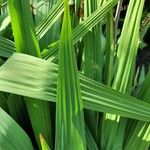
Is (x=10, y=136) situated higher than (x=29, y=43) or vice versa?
(x=29, y=43)

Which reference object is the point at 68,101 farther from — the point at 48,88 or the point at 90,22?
the point at 90,22

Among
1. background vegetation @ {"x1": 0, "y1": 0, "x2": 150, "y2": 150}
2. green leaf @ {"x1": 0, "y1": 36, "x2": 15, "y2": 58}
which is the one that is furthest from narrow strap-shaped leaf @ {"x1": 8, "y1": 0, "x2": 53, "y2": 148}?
green leaf @ {"x1": 0, "y1": 36, "x2": 15, "y2": 58}

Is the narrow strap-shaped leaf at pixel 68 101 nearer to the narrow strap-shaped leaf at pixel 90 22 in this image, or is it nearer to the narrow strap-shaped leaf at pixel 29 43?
the narrow strap-shaped leaf at pixel 29 43

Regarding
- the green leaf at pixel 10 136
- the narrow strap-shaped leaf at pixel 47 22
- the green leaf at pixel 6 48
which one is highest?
the narrow strap-shaped leaf at pixel 47 22

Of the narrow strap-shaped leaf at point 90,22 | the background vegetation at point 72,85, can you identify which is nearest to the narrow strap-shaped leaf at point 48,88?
the background vegetation at point 72,85

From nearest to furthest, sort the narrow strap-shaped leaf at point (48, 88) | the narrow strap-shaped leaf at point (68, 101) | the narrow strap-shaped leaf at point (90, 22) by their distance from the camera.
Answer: the narrow strap-shaped leaf at point (68, 101)
the narrow strap-shaped leaf at point (48, 88)
the narrow strap-shaped leaf at point (90, 22)

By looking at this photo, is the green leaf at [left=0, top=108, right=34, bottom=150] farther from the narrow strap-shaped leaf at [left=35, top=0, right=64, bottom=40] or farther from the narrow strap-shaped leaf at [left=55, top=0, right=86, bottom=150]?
the narrow strap-shaped leaf at [left=35, top=0, right=64, bottom=40]

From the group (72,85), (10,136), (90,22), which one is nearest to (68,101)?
(72,85)

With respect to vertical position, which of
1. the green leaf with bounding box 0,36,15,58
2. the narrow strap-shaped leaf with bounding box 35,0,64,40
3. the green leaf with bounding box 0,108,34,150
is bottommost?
the green leaf with bounding box 0,108,34,150
